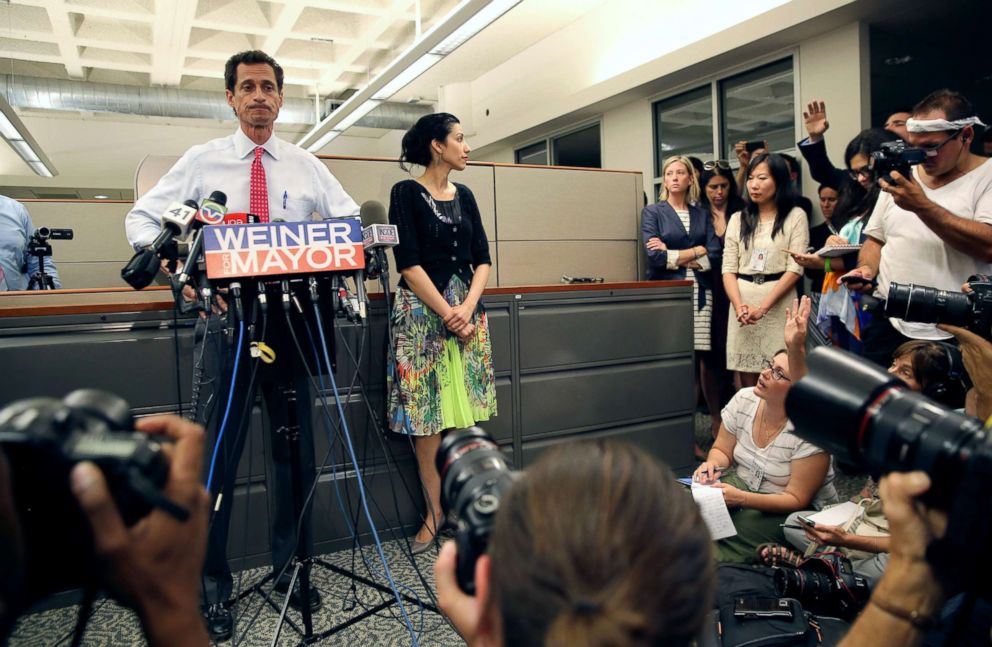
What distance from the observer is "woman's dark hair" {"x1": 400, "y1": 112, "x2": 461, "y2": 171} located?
2238mm

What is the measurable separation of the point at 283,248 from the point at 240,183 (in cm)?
54

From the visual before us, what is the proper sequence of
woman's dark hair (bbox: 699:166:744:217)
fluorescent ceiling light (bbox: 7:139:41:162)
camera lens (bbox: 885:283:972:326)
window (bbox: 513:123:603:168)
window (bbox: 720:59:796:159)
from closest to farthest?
camera lens (bbox: 885:283:972:326) < woman's dark hair (bbox: 699:166:744:217) < window (bbox: 720:59:796:159) < fluorescent ceiling light (bbox: 7:139:41:162) < window (bbox: 513:123:603:168)

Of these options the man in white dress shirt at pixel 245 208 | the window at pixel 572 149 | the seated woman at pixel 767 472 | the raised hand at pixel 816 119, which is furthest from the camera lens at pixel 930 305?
the window at pixel 572 149

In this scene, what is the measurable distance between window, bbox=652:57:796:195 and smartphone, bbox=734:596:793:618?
3.58 metres

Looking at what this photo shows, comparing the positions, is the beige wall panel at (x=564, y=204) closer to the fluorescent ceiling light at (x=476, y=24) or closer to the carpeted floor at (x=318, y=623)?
the fluorescent ceiling light at (x=476, y=24)

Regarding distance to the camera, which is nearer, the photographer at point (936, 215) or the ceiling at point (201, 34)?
the photographer at point (936, 215)

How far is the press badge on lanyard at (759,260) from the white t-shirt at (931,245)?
729mm

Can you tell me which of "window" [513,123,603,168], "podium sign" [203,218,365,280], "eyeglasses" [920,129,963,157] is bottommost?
"podium sign" [203,218,365,280]

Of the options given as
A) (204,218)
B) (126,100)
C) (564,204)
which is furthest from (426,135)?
(126,100)

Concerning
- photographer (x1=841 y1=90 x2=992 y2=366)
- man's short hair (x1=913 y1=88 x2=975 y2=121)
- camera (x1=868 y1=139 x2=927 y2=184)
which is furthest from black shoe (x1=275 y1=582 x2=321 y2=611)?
man's short hair (x1=913 y1=88 x2=975 y2=121)

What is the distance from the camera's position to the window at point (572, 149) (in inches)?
255

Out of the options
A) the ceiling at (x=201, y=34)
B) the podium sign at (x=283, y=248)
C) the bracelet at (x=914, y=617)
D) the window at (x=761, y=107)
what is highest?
the ceiling at (x=201, y=34)

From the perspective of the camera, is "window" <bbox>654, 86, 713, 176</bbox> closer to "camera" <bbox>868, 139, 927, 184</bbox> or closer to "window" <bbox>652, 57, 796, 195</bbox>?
"window" <bbox>652, 57, 796, 195</bbox>

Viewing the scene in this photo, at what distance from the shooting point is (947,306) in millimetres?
1395
